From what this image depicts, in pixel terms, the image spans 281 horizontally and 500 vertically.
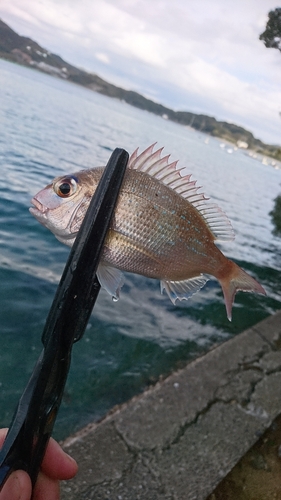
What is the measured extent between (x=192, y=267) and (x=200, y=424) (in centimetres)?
388

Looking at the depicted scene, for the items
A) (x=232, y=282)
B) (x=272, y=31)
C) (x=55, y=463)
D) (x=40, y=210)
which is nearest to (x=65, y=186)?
(x=40, y=210)

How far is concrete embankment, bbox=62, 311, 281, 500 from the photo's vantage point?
366cm

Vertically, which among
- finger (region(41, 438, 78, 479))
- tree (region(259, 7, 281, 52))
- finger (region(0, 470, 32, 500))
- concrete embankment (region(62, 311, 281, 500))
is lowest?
concrete embankment (region(62, 311, 281, 500))

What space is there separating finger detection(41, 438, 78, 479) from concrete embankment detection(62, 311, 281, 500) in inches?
75.6

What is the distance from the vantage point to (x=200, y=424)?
458 centimetres

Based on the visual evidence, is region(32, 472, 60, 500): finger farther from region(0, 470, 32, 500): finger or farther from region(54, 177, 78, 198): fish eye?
region(54, 177, 78, 198): fish eye

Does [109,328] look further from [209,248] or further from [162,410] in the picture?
[209,248]

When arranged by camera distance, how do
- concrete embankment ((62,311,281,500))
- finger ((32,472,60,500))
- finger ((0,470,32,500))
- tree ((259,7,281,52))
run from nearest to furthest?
finger ((0,470,32,500)) < finger ((32,472,60,500)) < concrete embankment ((62,311,281,500)) < tree ((259,7,281,52))

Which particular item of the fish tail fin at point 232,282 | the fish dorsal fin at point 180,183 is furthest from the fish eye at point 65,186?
the fish tail fin at point 232,282

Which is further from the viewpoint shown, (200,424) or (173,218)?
(200,424)

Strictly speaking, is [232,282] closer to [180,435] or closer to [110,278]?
[110,278]

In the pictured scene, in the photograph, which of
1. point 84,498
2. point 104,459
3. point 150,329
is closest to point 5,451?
point 84,498

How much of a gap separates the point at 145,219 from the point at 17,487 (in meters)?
1.15

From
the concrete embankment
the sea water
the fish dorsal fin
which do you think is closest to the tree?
→ the sea water
